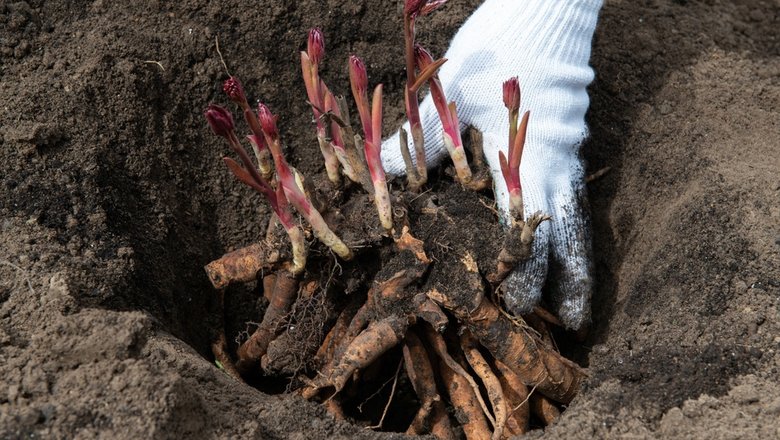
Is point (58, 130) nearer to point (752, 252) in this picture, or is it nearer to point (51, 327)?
point (51, 327)

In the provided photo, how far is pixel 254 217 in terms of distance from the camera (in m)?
2.08

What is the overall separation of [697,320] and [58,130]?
61.3 inches

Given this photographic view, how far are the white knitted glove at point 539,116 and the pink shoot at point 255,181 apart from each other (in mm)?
429

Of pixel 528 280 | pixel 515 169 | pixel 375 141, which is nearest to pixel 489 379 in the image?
pixel 528 280

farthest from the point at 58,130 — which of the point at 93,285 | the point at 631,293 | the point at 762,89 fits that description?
the point at 762,89

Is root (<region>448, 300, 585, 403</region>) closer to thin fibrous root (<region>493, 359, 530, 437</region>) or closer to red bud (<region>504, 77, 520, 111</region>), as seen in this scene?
thin fibrous root (<region>493, 359, 530, 437</region>)

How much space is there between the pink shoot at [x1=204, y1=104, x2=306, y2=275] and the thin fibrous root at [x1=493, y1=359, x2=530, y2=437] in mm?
553

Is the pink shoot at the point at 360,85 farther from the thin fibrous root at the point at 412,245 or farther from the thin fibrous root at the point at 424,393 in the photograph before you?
the thin fibrous root at the point at 424,393

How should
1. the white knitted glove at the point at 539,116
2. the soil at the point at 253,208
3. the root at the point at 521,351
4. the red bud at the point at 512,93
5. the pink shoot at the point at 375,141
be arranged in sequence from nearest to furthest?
the soil at the point at 253,208 → the red bud at the point at 512,93 → the pink shoot at the point at 375,141 → the root at the point at 521,351 → the white knitted glove at the point at 539,116

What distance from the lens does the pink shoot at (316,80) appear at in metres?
1.53

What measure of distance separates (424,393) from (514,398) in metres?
0.22

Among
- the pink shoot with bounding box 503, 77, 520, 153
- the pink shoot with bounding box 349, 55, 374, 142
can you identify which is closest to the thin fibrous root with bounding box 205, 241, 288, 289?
the pink shoot with bounding box 349, 55, 374, 142

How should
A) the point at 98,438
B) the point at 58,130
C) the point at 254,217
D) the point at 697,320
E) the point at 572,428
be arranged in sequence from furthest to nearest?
1. the point at 254,217
2. the point at 58,130
3. the point at 697,320
4. the point at 572,428
5. the point at 98,438

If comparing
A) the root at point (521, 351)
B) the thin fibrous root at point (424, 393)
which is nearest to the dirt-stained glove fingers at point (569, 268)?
the root at point (521, 351)
